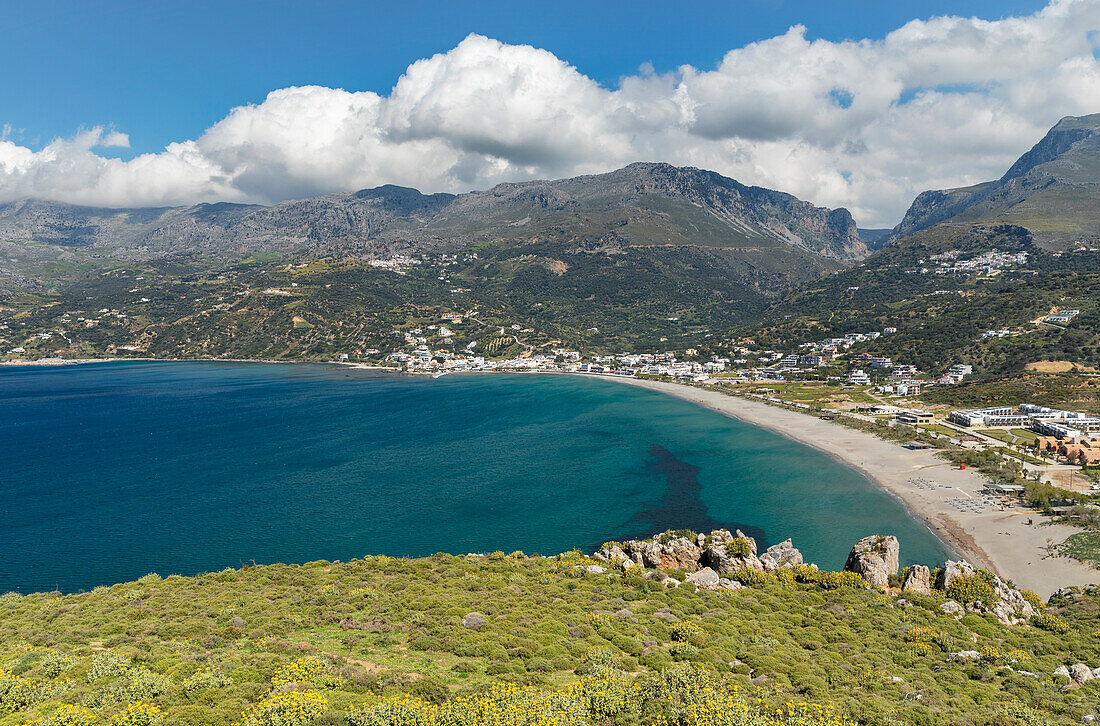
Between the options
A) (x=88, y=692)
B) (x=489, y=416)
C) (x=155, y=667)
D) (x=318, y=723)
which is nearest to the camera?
(x=318, y=723)

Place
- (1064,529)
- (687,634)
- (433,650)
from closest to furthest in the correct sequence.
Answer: (433,650) < (687,634) < (1064,529)

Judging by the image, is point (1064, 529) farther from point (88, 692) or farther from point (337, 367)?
point (337, 367)

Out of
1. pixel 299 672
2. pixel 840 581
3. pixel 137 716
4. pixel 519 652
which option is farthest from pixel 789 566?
pixel 137 716

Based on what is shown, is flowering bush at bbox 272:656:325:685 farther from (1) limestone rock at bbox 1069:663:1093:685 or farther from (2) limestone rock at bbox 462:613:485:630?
(1) limestone rock at bbox 1069:663:1093:685

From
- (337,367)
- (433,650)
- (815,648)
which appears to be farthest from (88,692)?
(337,367)

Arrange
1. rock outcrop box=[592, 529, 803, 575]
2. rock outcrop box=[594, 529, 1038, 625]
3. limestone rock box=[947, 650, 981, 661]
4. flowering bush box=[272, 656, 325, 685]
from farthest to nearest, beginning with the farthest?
rock outcrop box=[592, 529, 803, 575], rock outcrop box=[594, 529, 1038, 625], limestone rock box=[947, 650, 981, 661], flowering bush box=[272, 656, 325, 685]

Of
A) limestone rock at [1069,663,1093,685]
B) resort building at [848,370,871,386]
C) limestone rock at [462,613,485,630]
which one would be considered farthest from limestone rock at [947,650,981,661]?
resort building at [848,370,871,386]

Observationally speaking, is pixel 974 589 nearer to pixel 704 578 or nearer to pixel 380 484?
pixel 704 578
